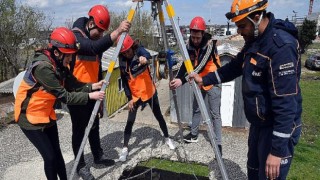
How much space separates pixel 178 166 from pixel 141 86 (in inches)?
65.3

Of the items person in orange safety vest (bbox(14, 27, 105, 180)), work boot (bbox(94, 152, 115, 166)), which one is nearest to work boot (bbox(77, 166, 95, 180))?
work boot (bbox(94, 152, 115, 166))

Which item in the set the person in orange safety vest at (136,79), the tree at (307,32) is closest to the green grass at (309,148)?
the person in orange safety vest at (136,79)

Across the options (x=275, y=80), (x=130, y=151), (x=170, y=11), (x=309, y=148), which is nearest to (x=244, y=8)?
(x=275, y=80)

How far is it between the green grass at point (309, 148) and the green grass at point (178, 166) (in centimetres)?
147

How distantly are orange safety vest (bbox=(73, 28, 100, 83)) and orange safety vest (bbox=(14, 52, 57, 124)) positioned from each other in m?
0.81

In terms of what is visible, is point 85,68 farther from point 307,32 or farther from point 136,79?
point 307,32

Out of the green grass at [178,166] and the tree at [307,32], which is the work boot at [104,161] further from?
the tree at [307,32]

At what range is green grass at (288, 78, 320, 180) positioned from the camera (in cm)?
491

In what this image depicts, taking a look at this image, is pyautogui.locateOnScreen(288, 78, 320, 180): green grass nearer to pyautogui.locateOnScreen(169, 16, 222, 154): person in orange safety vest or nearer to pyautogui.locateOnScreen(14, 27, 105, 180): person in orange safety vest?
pyautogui.locateOnScreen(169, 16, 222, 154): person in orange safety vest

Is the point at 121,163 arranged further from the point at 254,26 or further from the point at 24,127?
the point at 254,26

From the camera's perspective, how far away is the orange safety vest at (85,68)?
4141 millimetres

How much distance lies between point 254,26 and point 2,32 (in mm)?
16113

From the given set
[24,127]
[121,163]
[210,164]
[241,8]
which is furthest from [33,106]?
[210,164]

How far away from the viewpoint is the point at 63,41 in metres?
3.26
